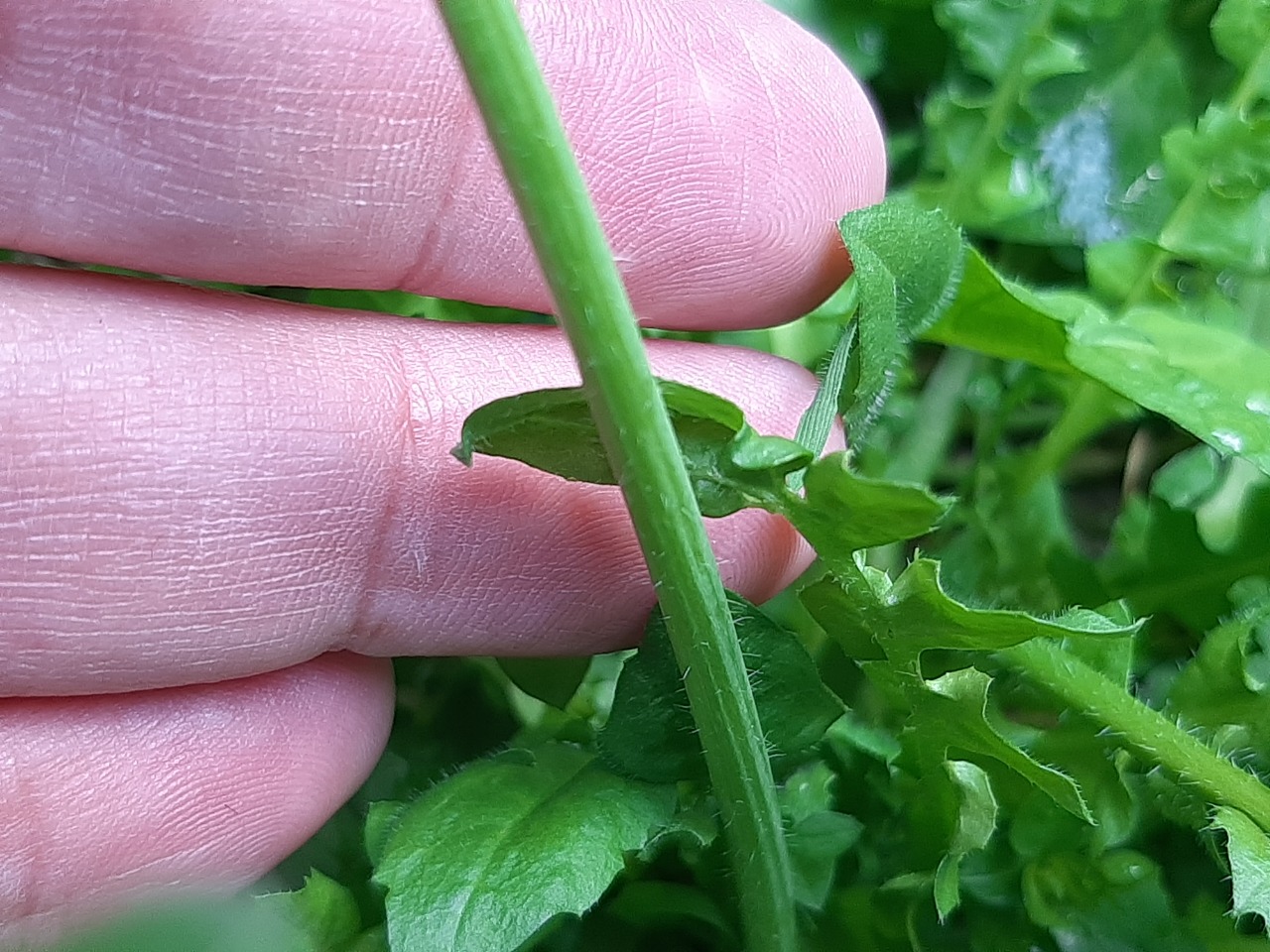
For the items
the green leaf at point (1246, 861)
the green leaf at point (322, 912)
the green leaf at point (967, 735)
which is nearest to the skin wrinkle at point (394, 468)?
the green leaf at point (322, 912)

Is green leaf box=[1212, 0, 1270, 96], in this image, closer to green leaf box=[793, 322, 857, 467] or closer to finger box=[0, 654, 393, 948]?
green leaf box=[793, 322, 857, 467]

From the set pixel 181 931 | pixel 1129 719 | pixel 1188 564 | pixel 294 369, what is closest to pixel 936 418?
pixel 1188 564

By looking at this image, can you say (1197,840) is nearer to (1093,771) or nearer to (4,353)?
(1093,771)

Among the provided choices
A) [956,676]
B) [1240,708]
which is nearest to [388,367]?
[956,676]

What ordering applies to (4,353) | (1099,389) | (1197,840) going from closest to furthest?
(4,353) → (1197,840) → (1099,389)

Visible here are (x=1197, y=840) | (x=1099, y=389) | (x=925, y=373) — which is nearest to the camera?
Answer: (x=1197, y=840)

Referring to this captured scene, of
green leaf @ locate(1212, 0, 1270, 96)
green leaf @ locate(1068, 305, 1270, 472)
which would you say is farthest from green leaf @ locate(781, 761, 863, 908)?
green leaf @ locate(1212, 0, 1270, 96)

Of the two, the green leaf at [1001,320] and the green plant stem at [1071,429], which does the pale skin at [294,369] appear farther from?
the green plant stem at [1071,429]
